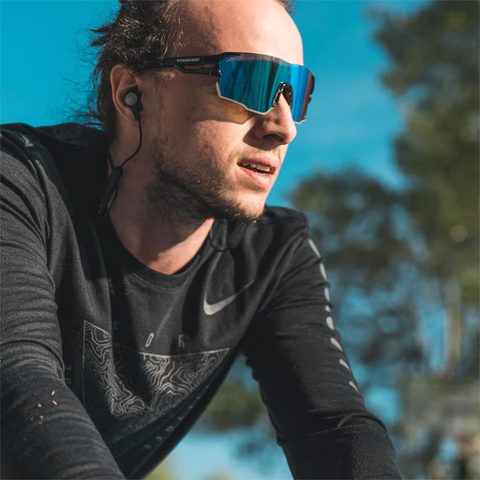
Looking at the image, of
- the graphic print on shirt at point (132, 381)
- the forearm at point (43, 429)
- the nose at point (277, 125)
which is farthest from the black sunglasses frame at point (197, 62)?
the forearm at point (43, 429)

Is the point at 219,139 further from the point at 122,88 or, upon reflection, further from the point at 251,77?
→ the point at 122,88

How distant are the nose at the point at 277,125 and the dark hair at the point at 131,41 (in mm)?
439

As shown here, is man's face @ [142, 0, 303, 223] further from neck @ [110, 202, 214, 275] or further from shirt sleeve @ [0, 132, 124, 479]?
shirt sleeve @ [0, 132, 124, 479]

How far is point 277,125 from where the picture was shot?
2.51 m

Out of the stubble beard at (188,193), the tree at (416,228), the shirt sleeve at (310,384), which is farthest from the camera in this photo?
the tree at (416,228)

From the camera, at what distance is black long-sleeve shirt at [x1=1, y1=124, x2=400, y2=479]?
2.08m

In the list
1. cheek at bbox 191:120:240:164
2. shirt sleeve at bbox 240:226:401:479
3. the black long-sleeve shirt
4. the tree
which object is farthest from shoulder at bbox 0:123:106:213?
the tree

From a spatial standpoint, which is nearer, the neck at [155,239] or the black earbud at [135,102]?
the neck at [155,239]

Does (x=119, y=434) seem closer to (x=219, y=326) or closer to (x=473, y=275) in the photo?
(x=219, y=326)

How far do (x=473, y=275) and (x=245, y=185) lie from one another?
15.6 metres

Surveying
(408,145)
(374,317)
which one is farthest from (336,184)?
(374,317)

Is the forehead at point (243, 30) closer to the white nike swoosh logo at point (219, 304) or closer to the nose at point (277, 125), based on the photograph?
the nose at point (277, 125)

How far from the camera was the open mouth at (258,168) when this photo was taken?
2473 mm

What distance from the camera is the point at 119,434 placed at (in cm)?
259
